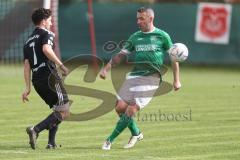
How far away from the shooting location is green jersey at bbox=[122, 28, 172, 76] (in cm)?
1288

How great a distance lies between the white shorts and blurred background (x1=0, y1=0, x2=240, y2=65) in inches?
775

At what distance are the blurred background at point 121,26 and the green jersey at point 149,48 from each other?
19.7 m

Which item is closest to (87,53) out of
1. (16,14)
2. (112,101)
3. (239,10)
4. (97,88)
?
(16,14)

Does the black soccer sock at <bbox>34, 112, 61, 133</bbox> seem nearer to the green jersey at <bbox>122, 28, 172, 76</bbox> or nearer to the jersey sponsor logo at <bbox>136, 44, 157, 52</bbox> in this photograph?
the green jersey at <bbox>122, 28, 172, 76</bbox>

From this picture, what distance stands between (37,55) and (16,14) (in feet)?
72.4

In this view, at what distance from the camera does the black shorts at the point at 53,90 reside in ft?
41.4

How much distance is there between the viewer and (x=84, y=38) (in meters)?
33.9

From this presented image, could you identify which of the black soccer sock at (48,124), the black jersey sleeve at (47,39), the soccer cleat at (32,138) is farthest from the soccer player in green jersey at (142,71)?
the soccer cleat at (32,138)

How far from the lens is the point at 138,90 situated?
12.9m

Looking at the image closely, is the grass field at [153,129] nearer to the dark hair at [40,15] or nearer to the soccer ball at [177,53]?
the soccer ball at [177,53]

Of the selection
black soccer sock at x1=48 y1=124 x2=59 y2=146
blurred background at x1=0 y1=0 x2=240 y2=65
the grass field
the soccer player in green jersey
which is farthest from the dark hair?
blurred background at x1=0 y1=0 x2=240 y2=65

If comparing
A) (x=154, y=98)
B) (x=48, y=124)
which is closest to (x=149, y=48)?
(x=48, y=124)

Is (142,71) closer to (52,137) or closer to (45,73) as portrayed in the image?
(45,73)

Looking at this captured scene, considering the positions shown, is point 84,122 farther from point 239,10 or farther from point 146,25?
point 239,10
